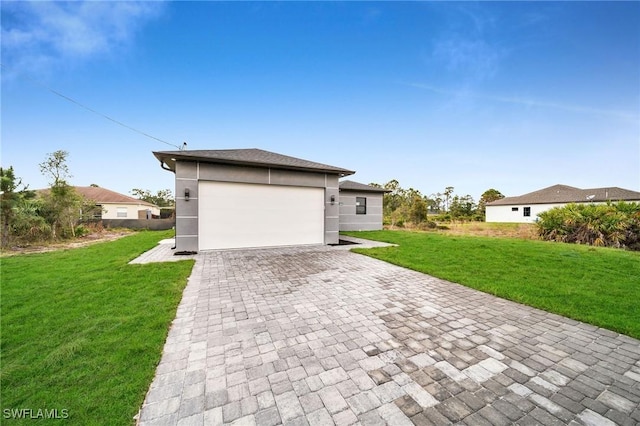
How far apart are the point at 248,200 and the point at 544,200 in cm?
3053

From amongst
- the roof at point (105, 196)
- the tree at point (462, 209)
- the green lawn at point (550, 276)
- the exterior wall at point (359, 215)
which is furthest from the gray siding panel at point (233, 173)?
the tree at point (462, 209)

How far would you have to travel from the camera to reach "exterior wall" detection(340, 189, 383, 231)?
1505 cm

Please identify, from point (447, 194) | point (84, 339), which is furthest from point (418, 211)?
point (447, 194)

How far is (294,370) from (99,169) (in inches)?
888

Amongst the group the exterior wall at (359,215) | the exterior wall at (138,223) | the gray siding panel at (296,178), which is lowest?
the exterior wall at (138,223)

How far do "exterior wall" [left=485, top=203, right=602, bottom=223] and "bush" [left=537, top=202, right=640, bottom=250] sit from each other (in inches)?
601

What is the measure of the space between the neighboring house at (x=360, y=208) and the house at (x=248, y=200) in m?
5.19

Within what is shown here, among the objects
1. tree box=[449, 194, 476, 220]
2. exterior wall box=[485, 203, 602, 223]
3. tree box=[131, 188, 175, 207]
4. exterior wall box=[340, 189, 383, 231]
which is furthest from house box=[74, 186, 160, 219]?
exterior wall box=[485, 203, 602, 223]

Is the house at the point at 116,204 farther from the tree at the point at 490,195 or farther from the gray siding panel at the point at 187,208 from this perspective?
the tree at the point at 490,195

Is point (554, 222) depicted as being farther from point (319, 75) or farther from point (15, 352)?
point (15, 352)

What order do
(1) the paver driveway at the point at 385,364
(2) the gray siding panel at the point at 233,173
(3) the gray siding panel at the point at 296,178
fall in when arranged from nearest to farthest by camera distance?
(1) the paver driveway at the point at 385,364 → (2) the gray siding panel at the point at 233,173 → (3) the gray siding panel at the point at 296,178

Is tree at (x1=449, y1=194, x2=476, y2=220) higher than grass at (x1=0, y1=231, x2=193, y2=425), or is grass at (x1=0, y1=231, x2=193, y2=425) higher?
tree at (x1=449, y1=194, x2=476, y2=220)

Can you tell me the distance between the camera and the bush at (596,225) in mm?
10141

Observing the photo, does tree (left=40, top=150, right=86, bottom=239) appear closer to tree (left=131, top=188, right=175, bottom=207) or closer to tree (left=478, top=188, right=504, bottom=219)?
tree (left=131, top=188, right=175, bottom=207)
